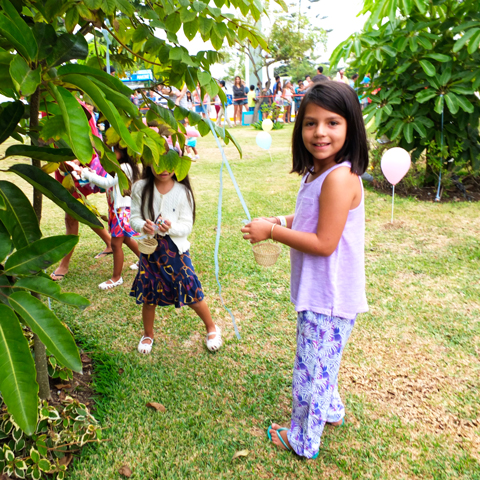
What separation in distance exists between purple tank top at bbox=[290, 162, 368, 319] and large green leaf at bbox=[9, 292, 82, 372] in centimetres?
95

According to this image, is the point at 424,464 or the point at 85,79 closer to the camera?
the point at 85,79

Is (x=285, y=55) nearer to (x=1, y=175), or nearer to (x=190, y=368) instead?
(x=1, y=175)

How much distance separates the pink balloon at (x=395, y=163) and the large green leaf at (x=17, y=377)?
4439 mm

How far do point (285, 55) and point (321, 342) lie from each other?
64.7 ft

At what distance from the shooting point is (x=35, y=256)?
109cm

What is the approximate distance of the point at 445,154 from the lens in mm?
5168

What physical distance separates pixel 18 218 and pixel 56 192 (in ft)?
0.45

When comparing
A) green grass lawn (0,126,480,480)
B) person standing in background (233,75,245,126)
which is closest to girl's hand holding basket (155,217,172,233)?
green grass lawn (0,126,480,480)

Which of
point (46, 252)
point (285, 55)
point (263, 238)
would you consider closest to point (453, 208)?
point (263, 238)

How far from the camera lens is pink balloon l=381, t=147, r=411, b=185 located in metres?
4.56

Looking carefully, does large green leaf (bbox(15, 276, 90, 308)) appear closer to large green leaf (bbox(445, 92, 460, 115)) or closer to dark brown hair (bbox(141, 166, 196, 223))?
dark brown hair (bbox(141, 166, 196, 223))

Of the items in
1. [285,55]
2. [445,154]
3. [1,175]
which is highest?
[285,55]

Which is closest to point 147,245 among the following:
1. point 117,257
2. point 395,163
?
point 117,257

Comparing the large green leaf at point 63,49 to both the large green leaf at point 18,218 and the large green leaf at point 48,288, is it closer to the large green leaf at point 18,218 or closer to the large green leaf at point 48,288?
the large green leaf at point 18,218
